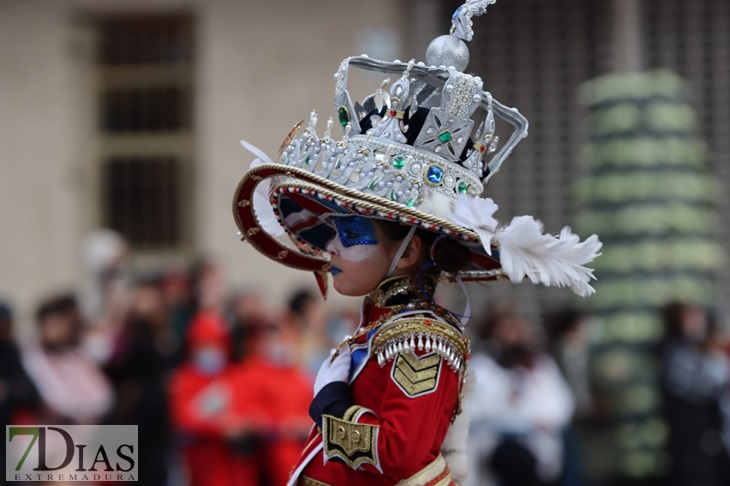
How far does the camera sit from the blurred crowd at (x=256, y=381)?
8.52 metres

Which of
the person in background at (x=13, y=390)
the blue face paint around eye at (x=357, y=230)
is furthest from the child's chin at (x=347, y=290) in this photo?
the person in background at (x=13, y=390)

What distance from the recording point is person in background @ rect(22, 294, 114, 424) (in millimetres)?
8172

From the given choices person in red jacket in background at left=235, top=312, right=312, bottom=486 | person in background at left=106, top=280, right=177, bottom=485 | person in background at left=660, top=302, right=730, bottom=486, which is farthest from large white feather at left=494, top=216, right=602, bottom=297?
person in background at left=660, top=302, right=730, bottom=486

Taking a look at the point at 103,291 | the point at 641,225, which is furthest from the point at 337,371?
the point at 641,225

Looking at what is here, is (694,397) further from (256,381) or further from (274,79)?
(274,79)

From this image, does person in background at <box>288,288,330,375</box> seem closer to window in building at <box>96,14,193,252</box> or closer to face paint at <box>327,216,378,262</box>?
window in building at <box>96,14,193,252</box>

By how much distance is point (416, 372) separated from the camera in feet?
11.9

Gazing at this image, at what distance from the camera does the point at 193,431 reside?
904cm

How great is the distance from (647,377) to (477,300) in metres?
1.96

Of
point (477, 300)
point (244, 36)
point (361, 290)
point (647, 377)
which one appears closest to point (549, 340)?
point (647, 377)

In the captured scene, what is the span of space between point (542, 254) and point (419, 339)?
0.39m

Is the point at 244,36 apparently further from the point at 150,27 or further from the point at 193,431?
the point at 193,431

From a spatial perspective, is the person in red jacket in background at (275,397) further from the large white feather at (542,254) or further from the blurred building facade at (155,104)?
the large white feather at (542,254)

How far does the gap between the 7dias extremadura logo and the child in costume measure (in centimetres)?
114
